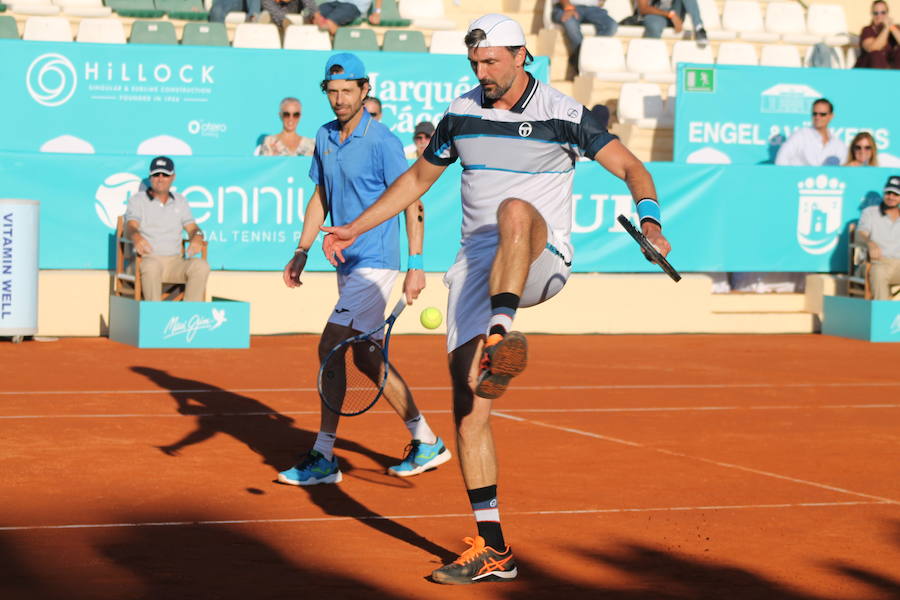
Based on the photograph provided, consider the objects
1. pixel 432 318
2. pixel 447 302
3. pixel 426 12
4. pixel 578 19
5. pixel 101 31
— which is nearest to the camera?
pixel 432 318

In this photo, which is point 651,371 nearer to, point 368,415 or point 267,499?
point 368,415

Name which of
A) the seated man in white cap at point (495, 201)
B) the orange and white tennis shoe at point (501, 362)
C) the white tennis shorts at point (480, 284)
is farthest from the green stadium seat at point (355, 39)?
the orange and white tennis shoe at point (501, 362)

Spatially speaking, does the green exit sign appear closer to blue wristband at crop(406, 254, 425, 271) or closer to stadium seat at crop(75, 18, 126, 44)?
stadium seat at crop(75, 18, 126, 44)

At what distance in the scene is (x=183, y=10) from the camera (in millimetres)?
18578

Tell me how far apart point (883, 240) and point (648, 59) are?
5197mm

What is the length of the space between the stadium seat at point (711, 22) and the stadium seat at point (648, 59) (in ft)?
3.24

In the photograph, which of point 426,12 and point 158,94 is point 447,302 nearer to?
point 158,94

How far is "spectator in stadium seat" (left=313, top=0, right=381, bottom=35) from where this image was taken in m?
A: 18.4

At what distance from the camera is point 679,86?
57.8ft

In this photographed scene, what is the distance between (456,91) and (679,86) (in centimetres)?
283

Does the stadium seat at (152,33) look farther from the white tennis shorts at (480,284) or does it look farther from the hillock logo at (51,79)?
the white tennis shorts at (480,284)

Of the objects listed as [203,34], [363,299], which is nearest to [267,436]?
[363,299]

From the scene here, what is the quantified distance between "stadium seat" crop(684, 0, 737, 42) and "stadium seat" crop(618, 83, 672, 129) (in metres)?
2.01

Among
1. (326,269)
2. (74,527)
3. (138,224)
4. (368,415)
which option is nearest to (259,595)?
(74,527)
